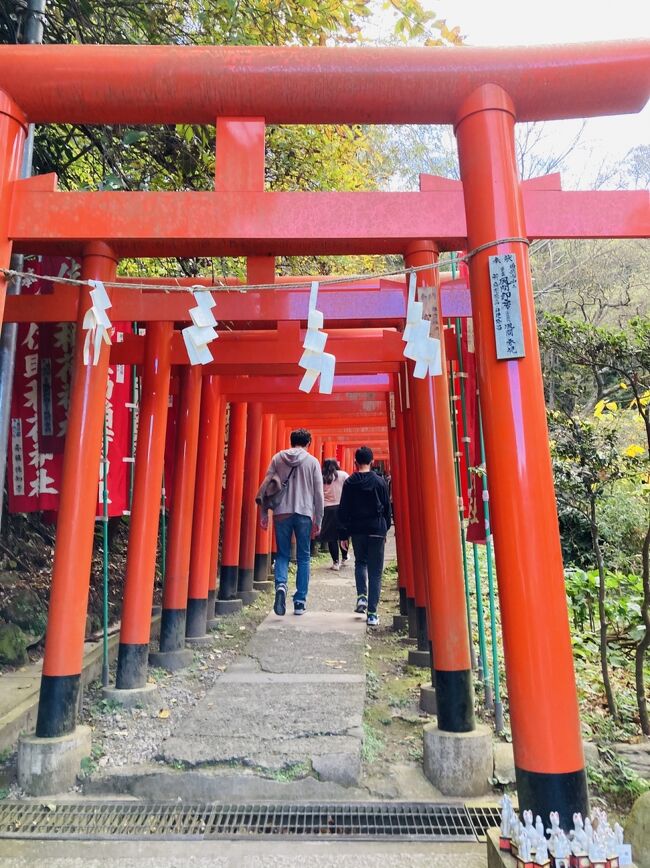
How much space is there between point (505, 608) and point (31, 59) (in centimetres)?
349

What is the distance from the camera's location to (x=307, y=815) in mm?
3199

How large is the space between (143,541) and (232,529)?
350 cm

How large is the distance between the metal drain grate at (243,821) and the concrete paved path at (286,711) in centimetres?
24

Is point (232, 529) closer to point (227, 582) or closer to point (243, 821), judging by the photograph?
point (227, 582)

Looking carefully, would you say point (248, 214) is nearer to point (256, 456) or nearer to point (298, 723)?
point (298, 723)

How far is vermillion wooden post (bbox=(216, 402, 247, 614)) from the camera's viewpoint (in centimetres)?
818

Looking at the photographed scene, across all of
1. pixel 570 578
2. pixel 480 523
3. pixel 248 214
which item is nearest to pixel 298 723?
pixel 480 523

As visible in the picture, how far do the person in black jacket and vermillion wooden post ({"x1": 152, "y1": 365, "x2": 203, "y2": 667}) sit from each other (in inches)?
80.4

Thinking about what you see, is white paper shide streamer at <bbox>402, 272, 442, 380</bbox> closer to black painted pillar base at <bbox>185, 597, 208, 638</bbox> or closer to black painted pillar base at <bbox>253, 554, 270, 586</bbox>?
black painted pillar base at <bbox>185, 597, 208, 638</bbox>

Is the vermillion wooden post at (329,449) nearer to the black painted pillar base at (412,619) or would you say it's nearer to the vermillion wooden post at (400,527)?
the vermillion wooden post at (400,527)

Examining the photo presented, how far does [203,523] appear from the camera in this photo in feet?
21.6

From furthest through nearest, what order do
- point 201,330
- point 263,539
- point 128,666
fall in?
point 263,539 → point 128,666 → point 201,330

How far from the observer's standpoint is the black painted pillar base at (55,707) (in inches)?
141

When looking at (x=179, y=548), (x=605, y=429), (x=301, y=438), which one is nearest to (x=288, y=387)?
(x=301, y=438)
